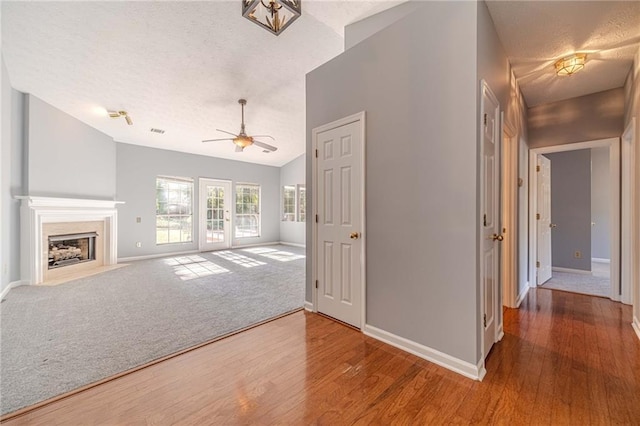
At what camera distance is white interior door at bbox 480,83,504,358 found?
195 centimetres

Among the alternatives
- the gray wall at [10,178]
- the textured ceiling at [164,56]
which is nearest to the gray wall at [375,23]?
the textured ceiling at [164,56]

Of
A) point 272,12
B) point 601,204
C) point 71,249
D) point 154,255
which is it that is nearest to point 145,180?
point 154,255

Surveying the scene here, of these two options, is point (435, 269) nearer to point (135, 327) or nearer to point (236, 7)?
point (135, 327)

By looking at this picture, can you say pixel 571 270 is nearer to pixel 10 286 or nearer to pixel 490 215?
pixel 490 215

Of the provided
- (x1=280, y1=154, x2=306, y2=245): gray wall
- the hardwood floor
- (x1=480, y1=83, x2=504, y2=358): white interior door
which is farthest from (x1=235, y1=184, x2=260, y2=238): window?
(x1=480, y1=83, x2=504, y2=358): white interior door

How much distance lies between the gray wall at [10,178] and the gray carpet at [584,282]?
7937 mm

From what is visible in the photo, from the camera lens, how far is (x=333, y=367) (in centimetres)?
Answer: 196

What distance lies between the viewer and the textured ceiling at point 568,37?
6.68 feet

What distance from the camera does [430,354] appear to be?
2021 mm

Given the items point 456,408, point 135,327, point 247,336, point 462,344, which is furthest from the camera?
point 135,327

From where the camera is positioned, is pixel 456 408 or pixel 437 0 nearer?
pixel 456 408

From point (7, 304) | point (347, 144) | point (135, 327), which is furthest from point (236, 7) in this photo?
point (7, 304)

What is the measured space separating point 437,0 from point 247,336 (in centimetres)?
329

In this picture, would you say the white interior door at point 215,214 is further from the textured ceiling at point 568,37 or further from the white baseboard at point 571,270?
the white baseboard at point 571,270
